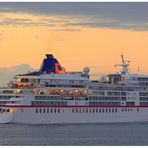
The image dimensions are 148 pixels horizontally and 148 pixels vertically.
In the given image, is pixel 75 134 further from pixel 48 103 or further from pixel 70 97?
pixel 70 97

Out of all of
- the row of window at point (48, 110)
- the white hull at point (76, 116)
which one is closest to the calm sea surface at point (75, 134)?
the white hull at point (76, 116)

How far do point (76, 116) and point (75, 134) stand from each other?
13.5 meters

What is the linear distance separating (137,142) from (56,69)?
89.4ft

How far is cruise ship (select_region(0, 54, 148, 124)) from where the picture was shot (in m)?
87.9

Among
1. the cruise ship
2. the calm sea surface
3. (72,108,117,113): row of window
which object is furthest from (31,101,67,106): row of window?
the calm sea surface

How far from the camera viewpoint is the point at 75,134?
77.2 m

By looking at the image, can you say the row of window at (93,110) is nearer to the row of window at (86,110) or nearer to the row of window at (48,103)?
the row of window at (86,110)

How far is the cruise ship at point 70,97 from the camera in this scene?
8788cm

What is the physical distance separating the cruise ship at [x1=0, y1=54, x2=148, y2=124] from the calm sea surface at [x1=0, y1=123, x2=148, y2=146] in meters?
1.62

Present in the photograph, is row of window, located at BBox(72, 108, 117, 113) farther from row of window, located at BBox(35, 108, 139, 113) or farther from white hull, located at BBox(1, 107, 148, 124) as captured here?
white hull, located at BBox(1, 107, 148, 124)

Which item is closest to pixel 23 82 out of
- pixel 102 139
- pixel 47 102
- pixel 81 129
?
pixel 47 102

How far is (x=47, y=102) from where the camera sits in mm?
89250

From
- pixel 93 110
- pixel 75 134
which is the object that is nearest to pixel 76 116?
pixel 93 110

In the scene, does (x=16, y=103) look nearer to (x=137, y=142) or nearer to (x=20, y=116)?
(x=20, y=116)
